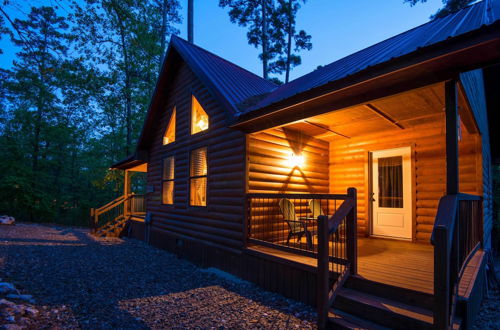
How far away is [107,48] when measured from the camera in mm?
16750

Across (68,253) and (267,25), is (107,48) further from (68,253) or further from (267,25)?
(68,253)

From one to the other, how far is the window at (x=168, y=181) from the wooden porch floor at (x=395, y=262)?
4.16 metres

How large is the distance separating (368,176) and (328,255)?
4.07 meters

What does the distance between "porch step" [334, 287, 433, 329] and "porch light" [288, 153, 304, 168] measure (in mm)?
3240

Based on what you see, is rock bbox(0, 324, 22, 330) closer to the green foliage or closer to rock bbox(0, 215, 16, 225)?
rock bbox(0, 215, 16, 225)

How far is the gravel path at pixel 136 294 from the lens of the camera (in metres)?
3.39

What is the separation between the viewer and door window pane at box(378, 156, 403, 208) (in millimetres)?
6184

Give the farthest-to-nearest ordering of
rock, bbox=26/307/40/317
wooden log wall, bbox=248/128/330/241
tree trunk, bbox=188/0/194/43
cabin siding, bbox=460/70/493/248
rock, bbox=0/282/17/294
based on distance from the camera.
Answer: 1. tree trunk, bbox=188/0/194/43
2. wooden log wall, bbox=248/128/330/241
3. cabin siding, bbox=460/70/493/248
4. rock, bbox=0/282/17/294
5. rock, bbox=26/307/40/317

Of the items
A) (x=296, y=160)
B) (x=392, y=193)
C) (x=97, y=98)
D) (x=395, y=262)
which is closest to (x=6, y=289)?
(x=296, y=160)

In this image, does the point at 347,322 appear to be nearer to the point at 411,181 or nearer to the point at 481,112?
the point at 411,181

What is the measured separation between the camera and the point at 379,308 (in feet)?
9.55

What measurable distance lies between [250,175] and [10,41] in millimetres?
4869

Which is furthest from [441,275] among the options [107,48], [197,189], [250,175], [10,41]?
[107,48]

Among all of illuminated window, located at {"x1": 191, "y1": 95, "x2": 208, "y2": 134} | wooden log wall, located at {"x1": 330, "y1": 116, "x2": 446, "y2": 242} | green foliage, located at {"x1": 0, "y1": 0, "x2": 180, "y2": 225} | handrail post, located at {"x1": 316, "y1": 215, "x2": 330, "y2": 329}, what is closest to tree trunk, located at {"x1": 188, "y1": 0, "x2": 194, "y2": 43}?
green foliage, located at {"x1": 0, "y1": 0, "x2": 180, "y2": 225}
